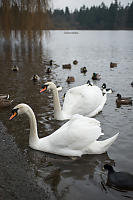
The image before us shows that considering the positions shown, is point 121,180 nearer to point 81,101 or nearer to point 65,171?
point 65,171

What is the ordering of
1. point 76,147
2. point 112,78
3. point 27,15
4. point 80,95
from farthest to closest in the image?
point 27,15, point 112,78, point 80,95, point 76,147

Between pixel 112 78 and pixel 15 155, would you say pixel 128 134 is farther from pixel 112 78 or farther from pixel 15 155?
pixel 112 78

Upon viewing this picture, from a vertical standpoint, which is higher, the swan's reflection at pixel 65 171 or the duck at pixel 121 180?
the duck at pixel 121 180

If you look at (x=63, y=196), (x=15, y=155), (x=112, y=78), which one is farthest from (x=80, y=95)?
(x=112, y=78)

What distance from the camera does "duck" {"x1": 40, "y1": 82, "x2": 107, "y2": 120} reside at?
6.59 metres

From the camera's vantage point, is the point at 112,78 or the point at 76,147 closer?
the point at 76,147

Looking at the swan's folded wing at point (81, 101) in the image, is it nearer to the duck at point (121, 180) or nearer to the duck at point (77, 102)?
the duck at point (77, 102)

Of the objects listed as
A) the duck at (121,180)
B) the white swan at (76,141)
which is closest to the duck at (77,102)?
the white swan at (76,141)

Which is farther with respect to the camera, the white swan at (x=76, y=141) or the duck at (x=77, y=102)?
the duck at (x=77, y=102)

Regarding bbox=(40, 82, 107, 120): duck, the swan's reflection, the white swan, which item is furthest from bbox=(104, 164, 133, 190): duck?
bbox=(40, 82, 107, 120): duck

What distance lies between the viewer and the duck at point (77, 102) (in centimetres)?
659

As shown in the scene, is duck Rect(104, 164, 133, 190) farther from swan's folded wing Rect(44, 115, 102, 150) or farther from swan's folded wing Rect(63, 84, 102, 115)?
swan's folded wing Rect(63, 84, 102, 115)

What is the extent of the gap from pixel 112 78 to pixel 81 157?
8.55 metres

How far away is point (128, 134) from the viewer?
5.85 m
